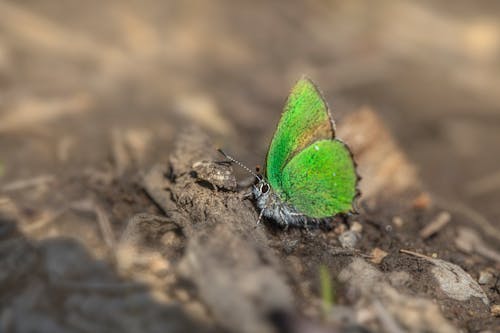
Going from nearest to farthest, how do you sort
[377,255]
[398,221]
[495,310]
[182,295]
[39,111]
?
1. [182,295]
2. [495,310]
3. [377,255]
4. [398,221]
5. [39,111]

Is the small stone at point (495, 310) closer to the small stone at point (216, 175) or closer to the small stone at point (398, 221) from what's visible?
the small stone at point (398, 221)

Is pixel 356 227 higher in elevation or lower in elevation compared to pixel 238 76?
lower

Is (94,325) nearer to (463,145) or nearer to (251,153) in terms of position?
(251,153)

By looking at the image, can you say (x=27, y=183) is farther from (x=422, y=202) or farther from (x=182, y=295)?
(x=422, y=202)

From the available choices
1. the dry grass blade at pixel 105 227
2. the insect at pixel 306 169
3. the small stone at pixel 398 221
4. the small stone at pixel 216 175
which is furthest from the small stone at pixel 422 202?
the dry grass blade at pixel 105 227

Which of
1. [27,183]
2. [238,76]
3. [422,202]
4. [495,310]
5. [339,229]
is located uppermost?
[238,76]

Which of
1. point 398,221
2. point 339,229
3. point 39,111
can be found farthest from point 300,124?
point 39,111
